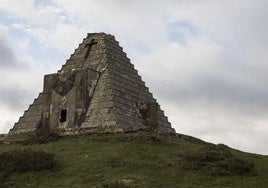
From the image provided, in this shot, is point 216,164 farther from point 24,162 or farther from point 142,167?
point 24,162

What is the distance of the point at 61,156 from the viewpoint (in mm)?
26906

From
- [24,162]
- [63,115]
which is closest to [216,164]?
[24,162]

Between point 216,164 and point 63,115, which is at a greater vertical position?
point 63,115

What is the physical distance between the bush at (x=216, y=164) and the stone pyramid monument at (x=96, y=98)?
25.2 feet

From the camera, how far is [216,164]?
2370cm

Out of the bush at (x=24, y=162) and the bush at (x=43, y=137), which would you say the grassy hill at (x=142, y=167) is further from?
the bush at (x=43, y=137)

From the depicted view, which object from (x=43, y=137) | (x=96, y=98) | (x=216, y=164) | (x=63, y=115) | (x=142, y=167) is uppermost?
(x=96, y=98)

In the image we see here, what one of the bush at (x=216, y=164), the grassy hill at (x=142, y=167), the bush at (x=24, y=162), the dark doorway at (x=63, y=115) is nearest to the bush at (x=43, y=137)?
the dark doorway at (x=63, y=115)

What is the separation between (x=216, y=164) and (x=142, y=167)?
336cm

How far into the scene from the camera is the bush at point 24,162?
80.3 ft

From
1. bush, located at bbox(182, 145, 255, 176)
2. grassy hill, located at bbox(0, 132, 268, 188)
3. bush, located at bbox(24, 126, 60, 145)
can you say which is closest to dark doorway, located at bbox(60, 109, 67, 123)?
bush, located at bbox(24, 126, 60, 145)

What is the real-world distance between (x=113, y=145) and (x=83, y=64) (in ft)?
40.4

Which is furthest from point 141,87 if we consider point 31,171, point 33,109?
point 31,171

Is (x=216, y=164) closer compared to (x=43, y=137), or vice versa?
(x=216, y=164)
